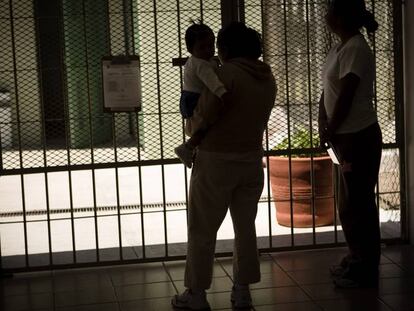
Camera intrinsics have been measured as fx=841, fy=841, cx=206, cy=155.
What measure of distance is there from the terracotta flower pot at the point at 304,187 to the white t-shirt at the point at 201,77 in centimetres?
204

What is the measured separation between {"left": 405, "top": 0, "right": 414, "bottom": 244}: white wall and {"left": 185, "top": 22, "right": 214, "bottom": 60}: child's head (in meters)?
1.86

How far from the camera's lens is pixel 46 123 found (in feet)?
18.3

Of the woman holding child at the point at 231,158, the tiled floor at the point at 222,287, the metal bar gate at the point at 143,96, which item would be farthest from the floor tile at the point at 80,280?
the woman holding child at the point at 231,158

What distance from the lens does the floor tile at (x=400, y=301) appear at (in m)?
4.59

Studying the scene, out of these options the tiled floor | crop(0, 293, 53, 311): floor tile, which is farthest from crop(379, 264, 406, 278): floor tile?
crop(0, 293, 53, 311): floor tile

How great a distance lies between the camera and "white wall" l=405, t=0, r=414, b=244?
584 centimetres

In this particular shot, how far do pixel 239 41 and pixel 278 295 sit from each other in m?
1.53

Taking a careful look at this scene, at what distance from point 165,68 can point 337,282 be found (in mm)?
1873

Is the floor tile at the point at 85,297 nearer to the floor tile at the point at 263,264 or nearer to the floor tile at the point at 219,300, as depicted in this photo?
the floor tile at the point at 219,300

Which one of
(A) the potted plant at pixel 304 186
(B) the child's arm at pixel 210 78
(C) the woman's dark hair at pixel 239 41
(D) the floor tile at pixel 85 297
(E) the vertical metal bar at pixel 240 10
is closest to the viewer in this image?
(B) the child's arm at pixel 210 78

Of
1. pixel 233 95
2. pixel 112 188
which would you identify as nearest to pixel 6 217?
pixel 112 188

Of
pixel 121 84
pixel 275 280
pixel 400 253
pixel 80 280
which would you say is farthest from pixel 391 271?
pixel 121 84

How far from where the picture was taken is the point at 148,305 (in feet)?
15.8

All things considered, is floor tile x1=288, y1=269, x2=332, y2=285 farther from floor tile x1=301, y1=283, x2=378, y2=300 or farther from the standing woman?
the standing woman
